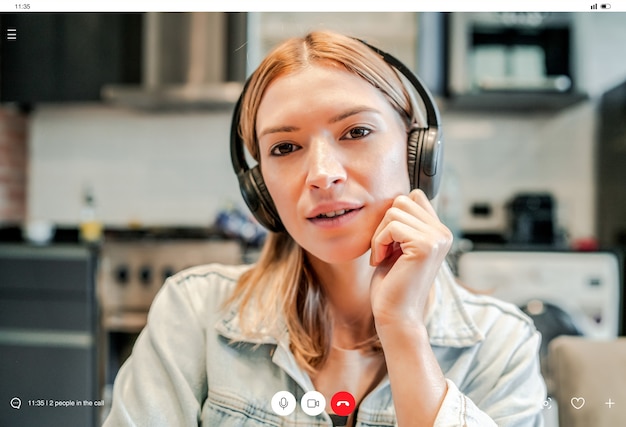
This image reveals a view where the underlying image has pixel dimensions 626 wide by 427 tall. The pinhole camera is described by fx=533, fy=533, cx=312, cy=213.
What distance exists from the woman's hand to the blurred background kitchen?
0.79m

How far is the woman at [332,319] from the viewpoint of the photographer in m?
0.52

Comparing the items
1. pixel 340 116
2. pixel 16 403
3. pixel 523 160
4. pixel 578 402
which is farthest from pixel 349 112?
pixel 523 160

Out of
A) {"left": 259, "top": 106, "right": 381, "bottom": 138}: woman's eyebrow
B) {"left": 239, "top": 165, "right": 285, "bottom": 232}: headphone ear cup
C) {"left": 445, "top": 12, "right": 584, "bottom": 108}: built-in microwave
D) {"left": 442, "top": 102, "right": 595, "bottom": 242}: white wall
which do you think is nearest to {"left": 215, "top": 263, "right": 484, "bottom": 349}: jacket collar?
{"left": 239, "top": 165, "right": 285, "bottom": 232}: headphone ear cup

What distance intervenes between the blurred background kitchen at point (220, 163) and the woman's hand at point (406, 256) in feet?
2.58

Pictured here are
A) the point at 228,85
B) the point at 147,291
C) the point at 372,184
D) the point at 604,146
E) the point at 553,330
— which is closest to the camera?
the point at 372,184

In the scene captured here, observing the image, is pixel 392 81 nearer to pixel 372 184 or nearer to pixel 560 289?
pixel 372 184

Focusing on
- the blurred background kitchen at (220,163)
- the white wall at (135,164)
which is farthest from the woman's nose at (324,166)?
the white wall at (135,164)

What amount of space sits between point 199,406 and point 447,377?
0.88ft

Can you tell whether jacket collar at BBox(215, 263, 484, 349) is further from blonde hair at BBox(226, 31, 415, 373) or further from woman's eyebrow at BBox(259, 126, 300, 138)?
woman's eyebrow at BBox(259, 126, 300, 138)

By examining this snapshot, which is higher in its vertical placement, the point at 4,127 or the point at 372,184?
the point at 4,127

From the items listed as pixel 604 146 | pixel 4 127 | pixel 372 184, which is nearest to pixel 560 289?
pixel 604 146

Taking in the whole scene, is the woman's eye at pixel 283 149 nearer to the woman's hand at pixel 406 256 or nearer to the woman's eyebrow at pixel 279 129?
the woman's eyebrow at pixel 279 129

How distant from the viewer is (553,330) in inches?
32.6

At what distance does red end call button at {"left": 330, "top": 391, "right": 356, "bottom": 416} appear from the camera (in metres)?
0.58
